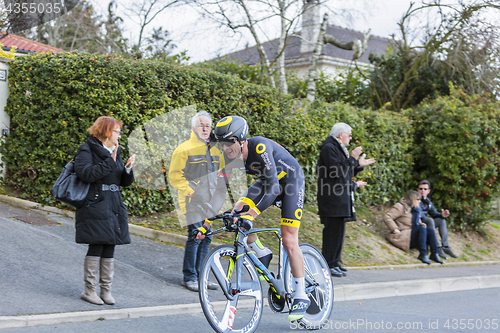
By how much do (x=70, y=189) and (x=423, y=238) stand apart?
289 inches

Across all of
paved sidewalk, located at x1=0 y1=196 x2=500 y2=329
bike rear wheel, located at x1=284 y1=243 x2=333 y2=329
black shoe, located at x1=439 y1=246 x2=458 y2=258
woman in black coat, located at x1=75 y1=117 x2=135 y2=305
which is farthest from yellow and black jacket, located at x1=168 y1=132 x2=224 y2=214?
black shoe, located at x1=439 y1=246 x2=458 y2=258

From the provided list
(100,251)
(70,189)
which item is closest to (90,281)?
(100,251)

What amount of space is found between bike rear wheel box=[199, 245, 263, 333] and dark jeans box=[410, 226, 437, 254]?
6.29 meters

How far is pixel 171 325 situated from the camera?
448 cm

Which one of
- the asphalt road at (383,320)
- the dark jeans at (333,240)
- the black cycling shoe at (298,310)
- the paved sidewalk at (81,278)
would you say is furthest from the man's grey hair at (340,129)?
the black cycling shoe at (298,310)

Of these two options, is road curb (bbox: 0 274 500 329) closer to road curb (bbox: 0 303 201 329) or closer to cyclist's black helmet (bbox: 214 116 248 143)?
road curb (bbox: 0 303 201 329)

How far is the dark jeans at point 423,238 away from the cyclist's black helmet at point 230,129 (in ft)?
21.8

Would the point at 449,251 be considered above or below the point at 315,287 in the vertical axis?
below

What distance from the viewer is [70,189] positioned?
4570 mm

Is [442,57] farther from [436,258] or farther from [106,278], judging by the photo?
[106,278]

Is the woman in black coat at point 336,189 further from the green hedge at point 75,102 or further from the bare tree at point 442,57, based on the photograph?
the bare tree at point 442,57

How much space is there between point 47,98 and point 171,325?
19.0 ft

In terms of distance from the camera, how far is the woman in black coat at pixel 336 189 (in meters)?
7.30

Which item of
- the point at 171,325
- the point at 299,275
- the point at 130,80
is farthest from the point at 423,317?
the point at 130,80
